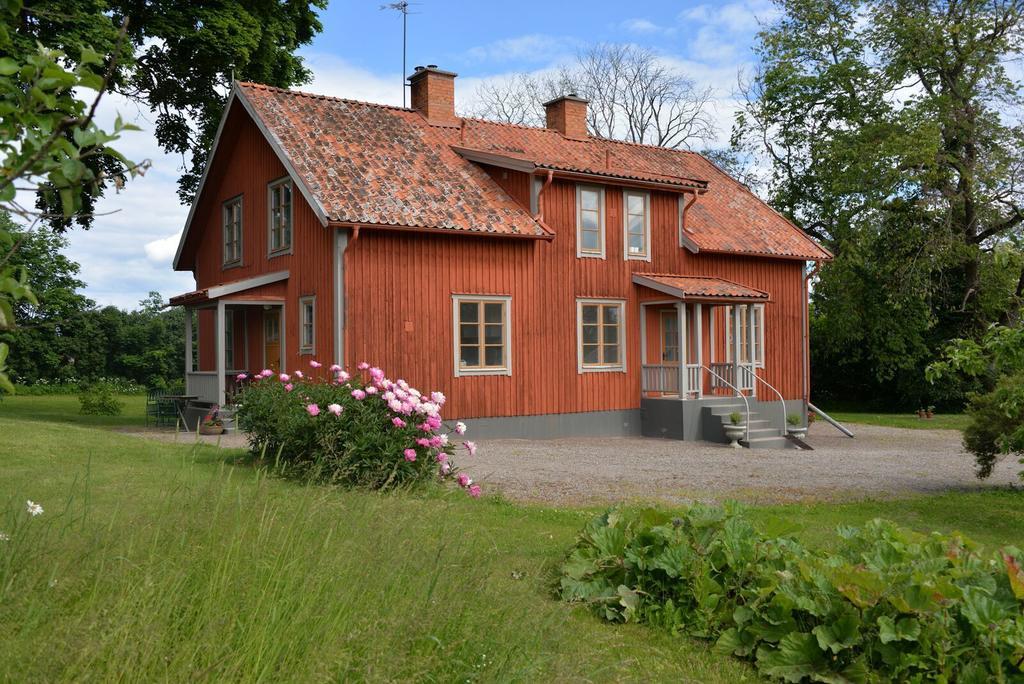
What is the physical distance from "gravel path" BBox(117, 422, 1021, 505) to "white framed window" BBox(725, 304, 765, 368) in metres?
2.96

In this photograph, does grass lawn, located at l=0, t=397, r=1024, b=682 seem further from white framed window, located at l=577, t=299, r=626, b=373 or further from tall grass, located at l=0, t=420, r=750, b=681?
white framed window, located at l=577, t=299, r=626, b=373

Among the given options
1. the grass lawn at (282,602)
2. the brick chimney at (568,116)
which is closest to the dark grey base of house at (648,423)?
the brick chimney at (568,116)

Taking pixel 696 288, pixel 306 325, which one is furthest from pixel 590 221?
pixel 306 325

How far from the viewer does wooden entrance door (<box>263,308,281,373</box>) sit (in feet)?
66.3

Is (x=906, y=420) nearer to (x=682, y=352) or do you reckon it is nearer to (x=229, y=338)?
(x=682, y=352)

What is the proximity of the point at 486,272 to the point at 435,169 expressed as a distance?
255 centimetres

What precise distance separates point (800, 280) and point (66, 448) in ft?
57.8

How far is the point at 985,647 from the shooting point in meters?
4.54

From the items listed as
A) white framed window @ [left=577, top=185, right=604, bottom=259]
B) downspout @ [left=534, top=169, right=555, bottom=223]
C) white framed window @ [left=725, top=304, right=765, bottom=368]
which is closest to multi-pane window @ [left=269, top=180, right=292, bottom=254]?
downspout @ [left=534, top=169, right=555, bottom=223]

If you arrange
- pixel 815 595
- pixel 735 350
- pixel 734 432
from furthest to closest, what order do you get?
1. pixel 735 350
2. pixel 734 432
3. pixel 815 595

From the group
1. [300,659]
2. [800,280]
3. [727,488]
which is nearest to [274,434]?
[727,488]

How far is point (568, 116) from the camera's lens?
24.0 meters

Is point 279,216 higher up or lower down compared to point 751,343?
higher up

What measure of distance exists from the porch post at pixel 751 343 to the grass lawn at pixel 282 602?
17.0 meters
